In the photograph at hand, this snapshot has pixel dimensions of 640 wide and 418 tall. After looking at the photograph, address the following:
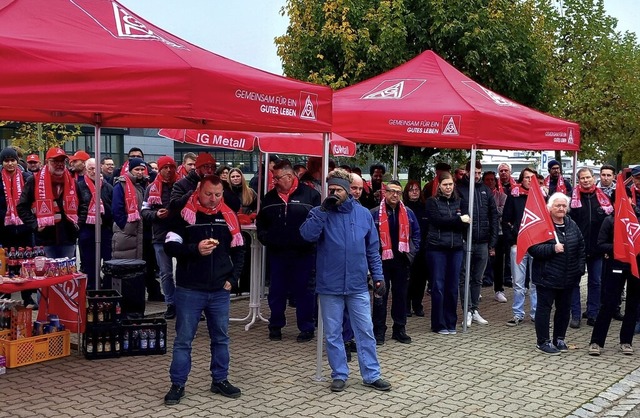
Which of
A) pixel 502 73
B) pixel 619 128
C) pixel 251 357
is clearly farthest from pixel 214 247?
pixel 619 128

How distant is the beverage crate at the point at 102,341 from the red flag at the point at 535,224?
14.6 feet

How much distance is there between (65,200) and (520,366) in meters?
5.42

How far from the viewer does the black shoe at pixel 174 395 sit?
5797mm

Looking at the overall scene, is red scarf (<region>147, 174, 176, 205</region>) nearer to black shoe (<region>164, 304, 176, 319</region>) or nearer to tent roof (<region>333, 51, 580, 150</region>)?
black shoe (<region>164, 304, 176, 319</region>)

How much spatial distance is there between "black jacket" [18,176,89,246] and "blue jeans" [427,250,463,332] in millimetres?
4285

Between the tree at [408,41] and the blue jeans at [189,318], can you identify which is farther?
the tree at [408,41]

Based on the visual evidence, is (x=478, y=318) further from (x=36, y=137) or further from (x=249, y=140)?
(x=36, y=137)

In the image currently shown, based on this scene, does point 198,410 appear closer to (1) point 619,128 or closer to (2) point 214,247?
(2) point 214,247

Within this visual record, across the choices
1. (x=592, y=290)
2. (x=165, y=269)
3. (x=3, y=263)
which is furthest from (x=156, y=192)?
(x=592, y=290)

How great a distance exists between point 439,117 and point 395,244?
1691 millimetres

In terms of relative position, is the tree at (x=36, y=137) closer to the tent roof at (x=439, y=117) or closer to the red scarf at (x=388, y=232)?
the tent roof at (x=439, y=117)

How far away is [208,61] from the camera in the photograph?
594 cm

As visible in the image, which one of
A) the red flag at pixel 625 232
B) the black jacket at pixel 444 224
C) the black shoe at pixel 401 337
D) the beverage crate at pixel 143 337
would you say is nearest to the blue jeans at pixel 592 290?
the red flag at pixel 625 232

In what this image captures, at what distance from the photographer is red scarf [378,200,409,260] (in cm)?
776
